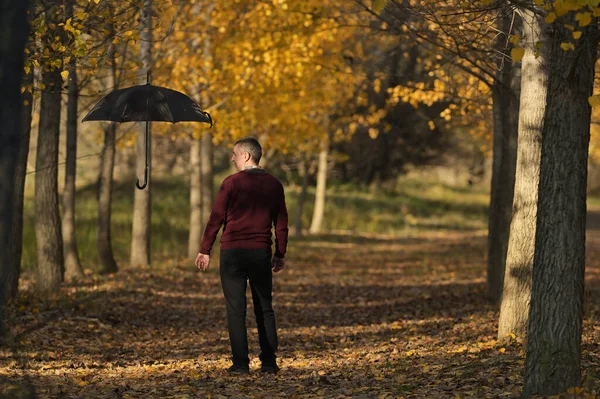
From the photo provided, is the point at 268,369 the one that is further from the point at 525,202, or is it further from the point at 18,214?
the point at 18,214

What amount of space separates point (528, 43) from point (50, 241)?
7913 millimetres

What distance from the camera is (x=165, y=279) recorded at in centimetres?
1811

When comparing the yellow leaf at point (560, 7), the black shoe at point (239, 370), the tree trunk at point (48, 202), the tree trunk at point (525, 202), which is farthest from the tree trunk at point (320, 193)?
the yellow leaf at point (560, 7)

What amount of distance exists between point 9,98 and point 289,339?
25.9ft

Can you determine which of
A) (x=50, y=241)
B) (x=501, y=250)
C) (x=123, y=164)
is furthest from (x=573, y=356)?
(x=123, y=164)

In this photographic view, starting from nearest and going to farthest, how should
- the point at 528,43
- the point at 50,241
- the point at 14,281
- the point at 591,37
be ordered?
the point at 591,37 < the point at 528,43 < the point at 14,281 < the point at 50,241

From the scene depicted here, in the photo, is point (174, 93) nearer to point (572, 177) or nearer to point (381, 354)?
point (381, 354)

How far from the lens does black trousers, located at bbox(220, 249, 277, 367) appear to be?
28.0ft

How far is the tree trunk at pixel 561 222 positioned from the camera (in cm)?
644

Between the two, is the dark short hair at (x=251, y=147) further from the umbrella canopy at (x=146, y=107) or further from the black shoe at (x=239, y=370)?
the black shoe at (x=239, y=370)

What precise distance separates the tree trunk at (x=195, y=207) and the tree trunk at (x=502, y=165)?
28.5 ft

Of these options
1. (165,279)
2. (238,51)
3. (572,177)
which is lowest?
(165,279)

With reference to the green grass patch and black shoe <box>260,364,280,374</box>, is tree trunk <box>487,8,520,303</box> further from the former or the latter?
the green grass patch

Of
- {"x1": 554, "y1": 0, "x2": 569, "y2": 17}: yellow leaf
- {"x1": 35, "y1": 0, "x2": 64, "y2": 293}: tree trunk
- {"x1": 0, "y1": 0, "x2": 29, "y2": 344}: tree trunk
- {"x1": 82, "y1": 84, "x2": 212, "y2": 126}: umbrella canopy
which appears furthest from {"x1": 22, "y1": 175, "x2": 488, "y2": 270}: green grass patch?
{"x1": 554, "y1": 0, "x2": 569, "y2": 17}: yellow leaf
